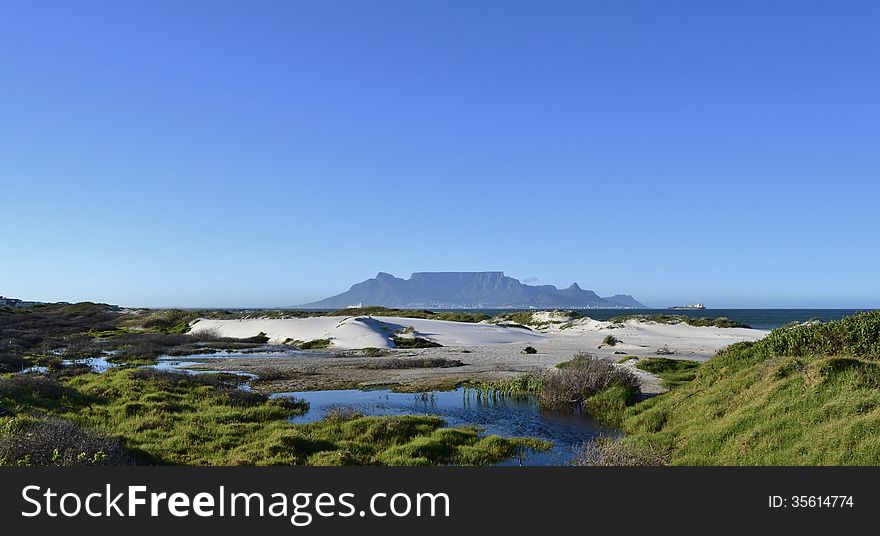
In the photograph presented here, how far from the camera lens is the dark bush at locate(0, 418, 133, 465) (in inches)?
525

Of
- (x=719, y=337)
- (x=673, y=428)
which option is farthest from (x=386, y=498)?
(x=719, y=337)

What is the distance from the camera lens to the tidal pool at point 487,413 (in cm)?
1988

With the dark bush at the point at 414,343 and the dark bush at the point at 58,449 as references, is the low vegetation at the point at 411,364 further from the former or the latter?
the dark bush at the point at 58,449

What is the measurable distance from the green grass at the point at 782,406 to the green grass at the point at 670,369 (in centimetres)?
828

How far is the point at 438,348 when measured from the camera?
2613 inches

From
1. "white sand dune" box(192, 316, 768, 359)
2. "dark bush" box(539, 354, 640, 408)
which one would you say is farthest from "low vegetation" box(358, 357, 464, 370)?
"dark bush" box(539, 354, 640, 408)

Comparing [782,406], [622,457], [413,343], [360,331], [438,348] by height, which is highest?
[782,406]

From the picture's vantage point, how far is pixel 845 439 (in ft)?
40.2

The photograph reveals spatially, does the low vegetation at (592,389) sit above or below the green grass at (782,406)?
below

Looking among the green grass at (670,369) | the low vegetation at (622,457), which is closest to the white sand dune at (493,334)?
the green grass at (670,369)

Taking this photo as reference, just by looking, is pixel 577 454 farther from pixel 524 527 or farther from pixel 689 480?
pixel 524 527

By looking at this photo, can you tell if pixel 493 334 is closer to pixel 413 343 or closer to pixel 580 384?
pixel 413 343

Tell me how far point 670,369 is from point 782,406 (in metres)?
23.0

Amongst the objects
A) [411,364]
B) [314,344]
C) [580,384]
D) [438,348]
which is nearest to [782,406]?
[580,384]
